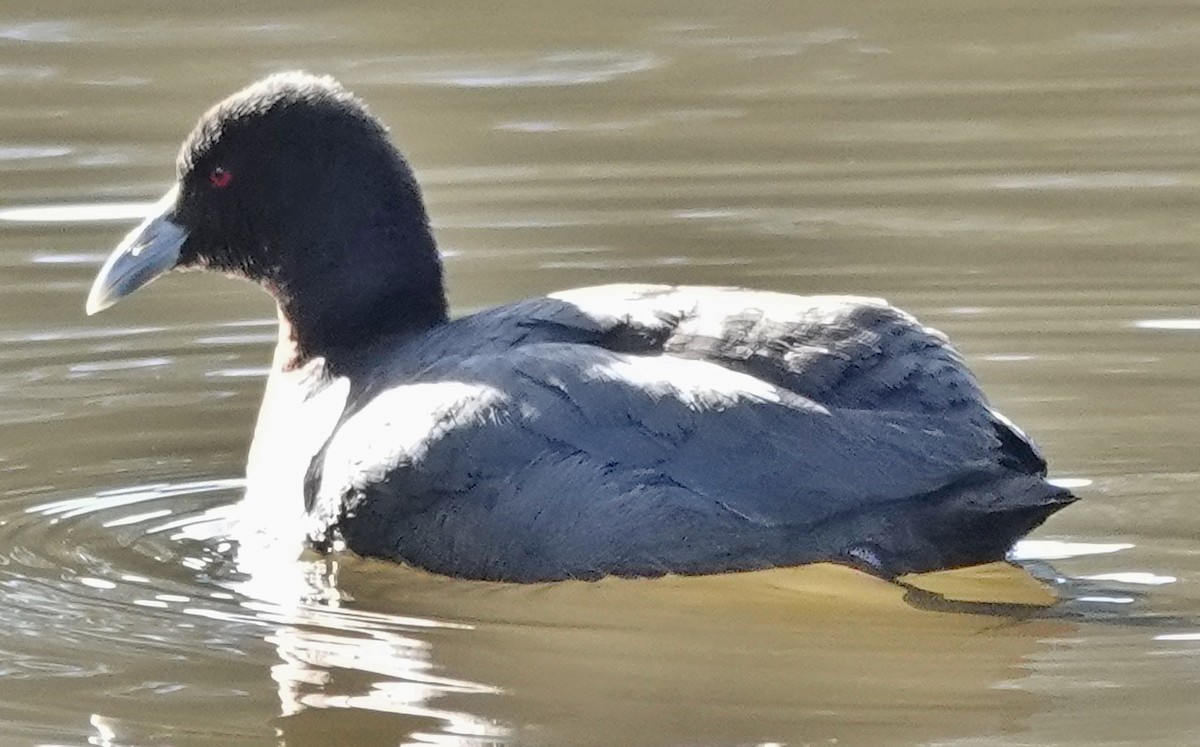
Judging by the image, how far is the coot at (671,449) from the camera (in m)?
5.27

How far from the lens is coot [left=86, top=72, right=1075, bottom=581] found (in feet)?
17.3

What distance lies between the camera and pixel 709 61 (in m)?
11.1

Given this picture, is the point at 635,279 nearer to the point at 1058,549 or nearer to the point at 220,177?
the point at 220,177

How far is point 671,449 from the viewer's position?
531 cm

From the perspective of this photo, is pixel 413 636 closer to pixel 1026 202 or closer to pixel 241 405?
pixel 241 405

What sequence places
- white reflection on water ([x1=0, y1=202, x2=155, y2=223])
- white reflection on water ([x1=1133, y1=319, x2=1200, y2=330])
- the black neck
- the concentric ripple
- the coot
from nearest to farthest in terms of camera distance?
1. the concentric ripple
2. the coot
3. the black neck
4. white reflection on water ([x1=1133, y1=319, x2=1200, y2=330])
5. white reflection on water ([x1=0, y1=202, x2=155, y2=223])

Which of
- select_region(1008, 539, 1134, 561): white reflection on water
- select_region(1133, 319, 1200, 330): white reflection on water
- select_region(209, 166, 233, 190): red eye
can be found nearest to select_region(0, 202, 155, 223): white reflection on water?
select_region(209, 166, 233, 190): red eye

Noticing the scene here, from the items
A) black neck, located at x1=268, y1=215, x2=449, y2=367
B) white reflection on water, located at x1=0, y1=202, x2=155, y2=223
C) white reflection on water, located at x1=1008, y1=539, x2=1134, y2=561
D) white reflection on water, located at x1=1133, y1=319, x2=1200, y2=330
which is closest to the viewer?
white reflection on water, located at x1=1008, y1=539, x2=1134, y2=561

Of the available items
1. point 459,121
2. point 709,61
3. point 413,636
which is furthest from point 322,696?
point 709,61

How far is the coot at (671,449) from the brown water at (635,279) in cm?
18

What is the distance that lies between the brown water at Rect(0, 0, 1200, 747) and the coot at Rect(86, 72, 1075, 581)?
175 millimetres

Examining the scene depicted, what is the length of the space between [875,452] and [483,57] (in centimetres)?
630

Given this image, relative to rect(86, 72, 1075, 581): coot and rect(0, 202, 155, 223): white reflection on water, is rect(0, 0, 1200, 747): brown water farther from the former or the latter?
rect(86, 72, 1075, 581): coot

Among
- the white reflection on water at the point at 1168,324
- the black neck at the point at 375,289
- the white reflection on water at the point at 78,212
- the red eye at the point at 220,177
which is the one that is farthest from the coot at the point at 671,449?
the white reflection on water at the point at 78,212
